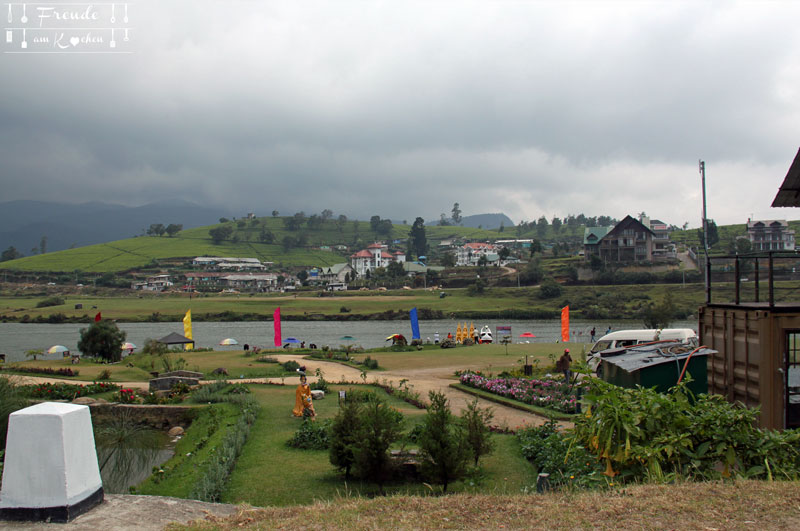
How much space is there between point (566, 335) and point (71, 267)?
134 m

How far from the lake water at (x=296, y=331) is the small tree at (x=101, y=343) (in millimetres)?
15974

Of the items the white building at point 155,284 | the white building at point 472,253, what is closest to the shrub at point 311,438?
the white building at point 155,284

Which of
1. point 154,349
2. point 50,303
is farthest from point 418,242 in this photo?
point 154,349

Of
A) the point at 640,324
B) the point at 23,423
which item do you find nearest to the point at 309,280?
the point at 640,324

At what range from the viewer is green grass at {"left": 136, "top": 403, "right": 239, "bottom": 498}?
10672mm

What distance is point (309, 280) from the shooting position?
144125mm

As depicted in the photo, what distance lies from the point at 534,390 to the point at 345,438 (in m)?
9.36

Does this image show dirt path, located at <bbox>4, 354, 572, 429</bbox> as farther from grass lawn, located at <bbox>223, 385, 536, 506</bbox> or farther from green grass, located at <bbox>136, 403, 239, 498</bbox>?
green grass, located at <bbox>136, 403, 239, 498</bbox>

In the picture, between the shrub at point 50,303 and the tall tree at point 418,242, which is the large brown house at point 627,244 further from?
the shrub at point 50,303

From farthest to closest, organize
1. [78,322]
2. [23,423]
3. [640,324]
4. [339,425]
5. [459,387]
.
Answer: [78,322]
[640,324]
[459,387]
[339,425]
[23,423]

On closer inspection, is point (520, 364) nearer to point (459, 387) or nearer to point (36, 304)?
point (459, 387)

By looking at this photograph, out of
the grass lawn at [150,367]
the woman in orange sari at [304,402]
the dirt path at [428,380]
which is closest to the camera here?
the woman in orange sari at [304,402]

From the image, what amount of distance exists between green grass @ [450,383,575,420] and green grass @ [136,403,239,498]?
7.66m

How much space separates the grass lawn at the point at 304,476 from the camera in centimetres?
977
